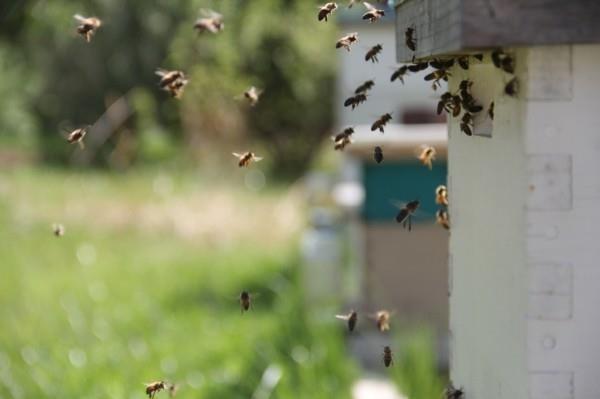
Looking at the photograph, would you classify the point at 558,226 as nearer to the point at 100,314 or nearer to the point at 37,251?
the point at 100,314

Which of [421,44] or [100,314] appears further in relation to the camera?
[100,314]

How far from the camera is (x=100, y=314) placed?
926cm

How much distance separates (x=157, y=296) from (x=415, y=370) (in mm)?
4099

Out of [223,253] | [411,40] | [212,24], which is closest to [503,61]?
[411,40]

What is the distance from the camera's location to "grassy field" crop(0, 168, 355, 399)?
21.5 feet

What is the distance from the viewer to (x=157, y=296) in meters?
10.0

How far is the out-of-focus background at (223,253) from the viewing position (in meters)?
6.77

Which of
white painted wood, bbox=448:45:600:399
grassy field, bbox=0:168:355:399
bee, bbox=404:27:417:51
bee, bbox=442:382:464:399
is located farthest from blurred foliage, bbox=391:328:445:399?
white painted wood, bbox=448:45:600:399

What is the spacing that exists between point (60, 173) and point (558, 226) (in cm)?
2050

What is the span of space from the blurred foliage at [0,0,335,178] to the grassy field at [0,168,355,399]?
15.6 feet

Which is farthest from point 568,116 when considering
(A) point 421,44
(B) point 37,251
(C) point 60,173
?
(C) point 60,173

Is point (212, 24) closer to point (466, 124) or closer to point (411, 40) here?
point (411, 40)

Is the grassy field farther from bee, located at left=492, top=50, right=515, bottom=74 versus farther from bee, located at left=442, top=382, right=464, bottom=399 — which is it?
bee, located at left=492, top=50, right=515, bottom=74

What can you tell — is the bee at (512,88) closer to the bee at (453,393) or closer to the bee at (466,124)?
the bee at (466,124)
